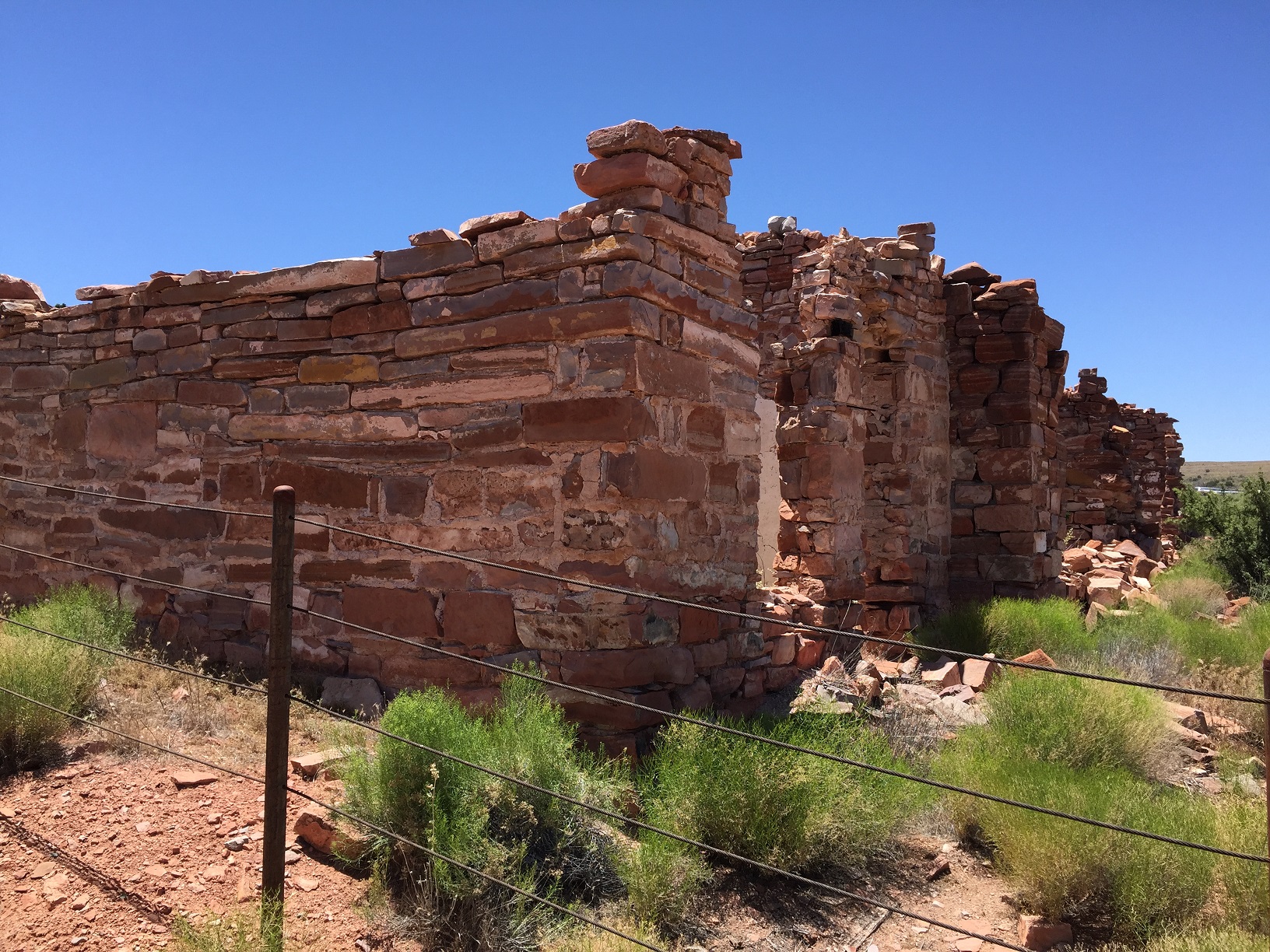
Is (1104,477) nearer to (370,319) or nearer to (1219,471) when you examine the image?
(370,319)

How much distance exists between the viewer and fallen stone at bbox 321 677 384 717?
511 cm

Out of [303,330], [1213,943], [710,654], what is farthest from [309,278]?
[1213,943]

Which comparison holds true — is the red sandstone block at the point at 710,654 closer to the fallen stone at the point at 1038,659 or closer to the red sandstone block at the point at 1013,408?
the fallen stone at the point at 1038,659

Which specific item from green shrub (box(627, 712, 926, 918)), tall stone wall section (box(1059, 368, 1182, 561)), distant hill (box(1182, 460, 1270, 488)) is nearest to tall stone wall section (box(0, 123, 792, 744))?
green shrub (box(627, 712, 926, 918))

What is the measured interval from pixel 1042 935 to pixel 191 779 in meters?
3.59

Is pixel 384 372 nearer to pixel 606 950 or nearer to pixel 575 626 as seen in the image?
pixel 575 626

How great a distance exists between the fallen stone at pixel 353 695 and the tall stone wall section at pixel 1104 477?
503 inches

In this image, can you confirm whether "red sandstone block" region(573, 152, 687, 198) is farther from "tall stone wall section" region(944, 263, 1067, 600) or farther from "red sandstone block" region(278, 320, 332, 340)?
"tall stone wall section" region(944, 263, 1067, 600)

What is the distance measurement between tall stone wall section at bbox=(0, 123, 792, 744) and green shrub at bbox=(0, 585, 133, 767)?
54cm

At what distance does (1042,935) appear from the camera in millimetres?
3520

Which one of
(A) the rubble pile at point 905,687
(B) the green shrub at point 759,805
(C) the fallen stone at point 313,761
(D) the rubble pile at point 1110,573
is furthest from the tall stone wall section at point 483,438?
(D) the rubble pile at point 1110,573

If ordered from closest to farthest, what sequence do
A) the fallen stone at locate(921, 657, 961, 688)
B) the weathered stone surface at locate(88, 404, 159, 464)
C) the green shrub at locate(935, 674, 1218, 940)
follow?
the green shrub at locate(935, 674, 1218, 940)
the weathered stone surface at locate(88, 404, 159, 464)
the fallen stone at locate(921, 657, 961, 688)

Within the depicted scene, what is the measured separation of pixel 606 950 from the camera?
3.05 m

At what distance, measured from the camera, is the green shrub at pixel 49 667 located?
4.38 metres
